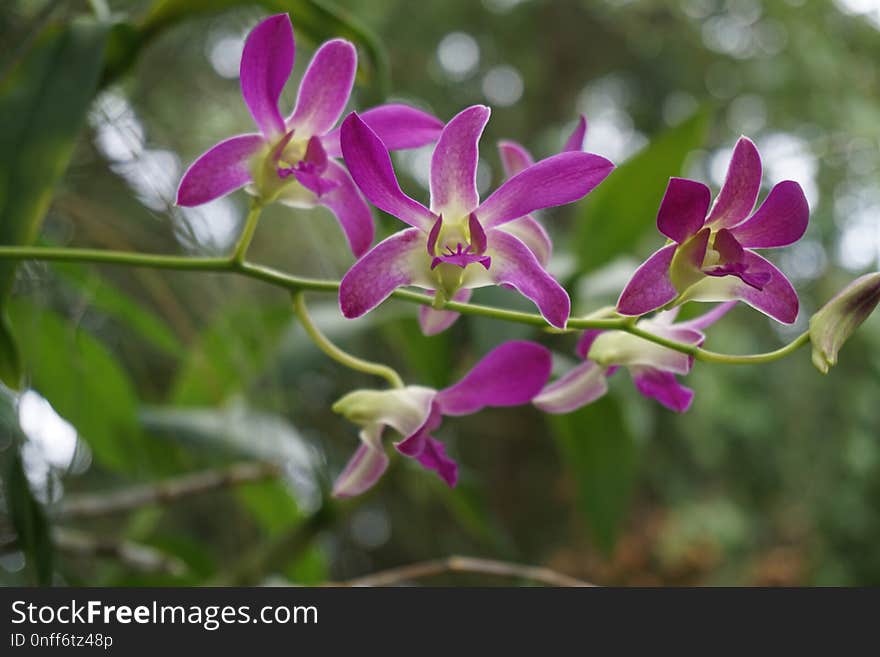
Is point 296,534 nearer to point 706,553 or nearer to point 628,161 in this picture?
point 628,161

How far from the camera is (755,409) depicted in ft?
5.27

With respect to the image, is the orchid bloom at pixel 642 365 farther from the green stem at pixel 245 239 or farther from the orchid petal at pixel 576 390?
the green stem at pixel 245 239

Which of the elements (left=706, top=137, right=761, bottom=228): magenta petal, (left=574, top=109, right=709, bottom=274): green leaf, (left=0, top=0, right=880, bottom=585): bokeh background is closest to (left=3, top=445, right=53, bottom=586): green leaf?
(left=0, top=0, right=880, bottom=585): bokeh background

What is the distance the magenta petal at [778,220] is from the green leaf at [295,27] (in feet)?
0.81

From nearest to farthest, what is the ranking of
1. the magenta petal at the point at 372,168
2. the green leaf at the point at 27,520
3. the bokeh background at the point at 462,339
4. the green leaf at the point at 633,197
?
the magenta petal at the point at 372,168 < the green leaf at the point at 27,520 < the bokeh background at the point at 462,339 < the green leaf at the point at 633,197

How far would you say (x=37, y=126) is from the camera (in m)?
0.41

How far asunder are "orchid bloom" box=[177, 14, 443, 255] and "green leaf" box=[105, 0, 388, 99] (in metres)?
0.14

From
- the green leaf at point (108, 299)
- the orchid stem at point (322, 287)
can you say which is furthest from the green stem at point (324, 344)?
the green leaf at point (108, 299)

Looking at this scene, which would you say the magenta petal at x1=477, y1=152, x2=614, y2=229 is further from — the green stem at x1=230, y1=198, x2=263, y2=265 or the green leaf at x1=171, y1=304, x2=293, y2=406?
the green leaf at x1=171, y1=304, x2=293, y2=406

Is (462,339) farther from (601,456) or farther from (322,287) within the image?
(322,287)

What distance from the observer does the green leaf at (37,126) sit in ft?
1.32

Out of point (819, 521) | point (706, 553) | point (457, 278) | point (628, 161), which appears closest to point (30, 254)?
point (457, 278)

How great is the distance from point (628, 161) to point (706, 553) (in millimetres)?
1012

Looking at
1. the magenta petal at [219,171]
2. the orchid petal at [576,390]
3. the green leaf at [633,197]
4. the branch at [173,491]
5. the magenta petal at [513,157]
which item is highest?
the green leaf at [633,197]
